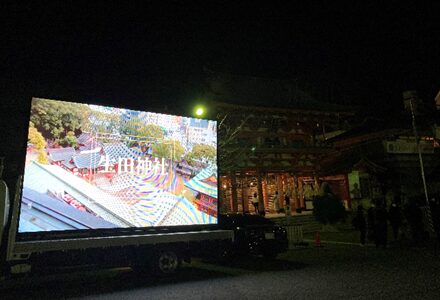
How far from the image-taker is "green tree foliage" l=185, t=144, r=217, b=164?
840cm

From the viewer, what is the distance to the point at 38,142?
6.43 m

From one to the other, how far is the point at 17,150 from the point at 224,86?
17.7 meters

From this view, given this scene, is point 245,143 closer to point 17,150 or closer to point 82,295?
point 17,150

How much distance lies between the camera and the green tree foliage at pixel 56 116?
6508 mm

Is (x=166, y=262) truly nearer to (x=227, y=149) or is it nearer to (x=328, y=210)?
(x=227, y=149)

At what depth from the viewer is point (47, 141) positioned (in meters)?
6.55

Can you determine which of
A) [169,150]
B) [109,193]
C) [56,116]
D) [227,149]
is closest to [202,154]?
[169,150]

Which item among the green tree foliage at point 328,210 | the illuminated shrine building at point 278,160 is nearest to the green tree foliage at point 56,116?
the illuminated shrine building at point 278,160

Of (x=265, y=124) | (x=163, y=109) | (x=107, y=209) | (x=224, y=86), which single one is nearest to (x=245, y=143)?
(x=265, y=124)

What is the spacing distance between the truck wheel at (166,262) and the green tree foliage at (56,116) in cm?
340

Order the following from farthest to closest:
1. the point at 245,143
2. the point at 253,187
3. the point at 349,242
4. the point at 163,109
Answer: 1. the point at 253,187
2. the point at 245,143
3. the point at 349,242
4. the point at 163,109

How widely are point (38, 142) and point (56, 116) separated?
2.16ft

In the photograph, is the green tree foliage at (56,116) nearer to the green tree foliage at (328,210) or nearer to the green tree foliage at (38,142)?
the green tree foliage at (38,142)

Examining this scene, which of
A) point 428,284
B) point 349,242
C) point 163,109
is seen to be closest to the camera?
point 428,284
